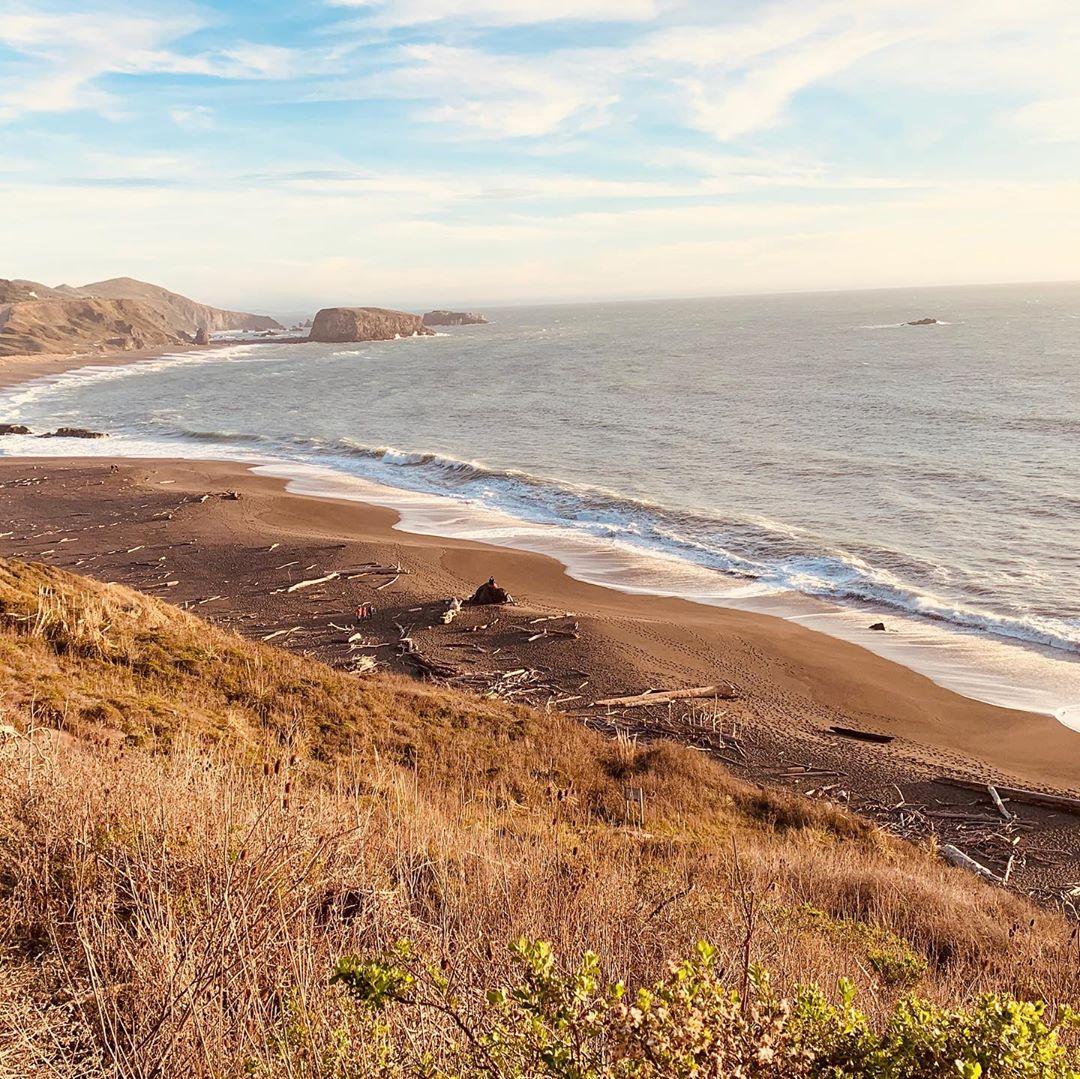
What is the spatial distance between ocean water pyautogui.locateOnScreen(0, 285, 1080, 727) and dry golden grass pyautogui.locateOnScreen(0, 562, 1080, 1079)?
29.8 feet

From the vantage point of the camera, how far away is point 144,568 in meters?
20.6

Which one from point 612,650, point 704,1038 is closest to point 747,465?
point 612,650

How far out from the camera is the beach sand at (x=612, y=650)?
37.7 ft

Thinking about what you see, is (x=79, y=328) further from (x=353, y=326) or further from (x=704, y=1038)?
(x=704, y=1038)

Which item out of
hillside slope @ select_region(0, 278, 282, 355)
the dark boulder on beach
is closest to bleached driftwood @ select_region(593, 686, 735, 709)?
the dark boulder on beach

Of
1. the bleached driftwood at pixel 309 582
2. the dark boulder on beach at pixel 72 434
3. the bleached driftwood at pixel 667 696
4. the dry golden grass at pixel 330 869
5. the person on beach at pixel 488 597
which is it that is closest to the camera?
the dry golden grass at pixel 330 869

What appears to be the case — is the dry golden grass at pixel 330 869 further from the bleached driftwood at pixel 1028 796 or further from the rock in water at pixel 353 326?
the rock in water at pixel 353 326

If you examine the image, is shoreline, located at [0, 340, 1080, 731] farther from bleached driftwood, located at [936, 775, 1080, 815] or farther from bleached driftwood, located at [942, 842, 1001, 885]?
bleached driftwood, located at [942, 842, 1001, 885]

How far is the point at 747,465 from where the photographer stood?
36.1m

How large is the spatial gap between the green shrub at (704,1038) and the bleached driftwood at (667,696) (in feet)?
34.4

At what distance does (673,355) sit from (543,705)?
84.1 metres

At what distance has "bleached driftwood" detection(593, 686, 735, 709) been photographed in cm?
1352

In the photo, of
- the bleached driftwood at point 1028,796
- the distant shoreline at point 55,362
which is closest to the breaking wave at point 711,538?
the bleached driftwood at point 1028,796

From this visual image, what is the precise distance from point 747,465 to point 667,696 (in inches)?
950
